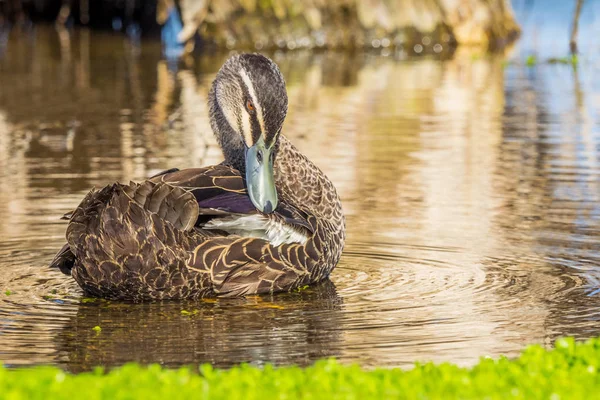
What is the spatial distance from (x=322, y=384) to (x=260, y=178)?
3.11m

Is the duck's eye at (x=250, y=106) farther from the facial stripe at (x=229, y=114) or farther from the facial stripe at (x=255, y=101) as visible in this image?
the facial stripe at (x=229, y=114)

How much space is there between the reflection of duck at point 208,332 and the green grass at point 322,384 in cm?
128

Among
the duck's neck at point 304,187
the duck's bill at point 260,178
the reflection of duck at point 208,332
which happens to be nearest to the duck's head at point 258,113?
the duck's bill at point 260,178

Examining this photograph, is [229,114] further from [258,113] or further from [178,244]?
[178,244]

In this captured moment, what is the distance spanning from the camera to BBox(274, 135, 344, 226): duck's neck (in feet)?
28.9

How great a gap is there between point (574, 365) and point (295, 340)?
189 cm

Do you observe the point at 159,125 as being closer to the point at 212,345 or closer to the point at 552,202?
the point at 552,202

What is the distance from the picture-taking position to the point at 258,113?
804 cm

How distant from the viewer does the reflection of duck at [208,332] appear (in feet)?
21.7

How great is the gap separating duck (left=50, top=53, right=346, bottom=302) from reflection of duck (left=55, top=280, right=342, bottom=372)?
133mm

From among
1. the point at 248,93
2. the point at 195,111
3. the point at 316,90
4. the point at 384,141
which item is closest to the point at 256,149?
the point at 248,93

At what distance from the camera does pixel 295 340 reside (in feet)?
22.8

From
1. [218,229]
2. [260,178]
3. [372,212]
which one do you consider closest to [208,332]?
[218,229]

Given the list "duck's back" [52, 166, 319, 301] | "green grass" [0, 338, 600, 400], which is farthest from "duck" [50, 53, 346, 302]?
"green grass" [0, 338, 600, 400]
